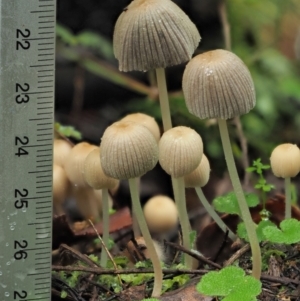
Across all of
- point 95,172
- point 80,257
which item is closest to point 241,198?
point 95,172

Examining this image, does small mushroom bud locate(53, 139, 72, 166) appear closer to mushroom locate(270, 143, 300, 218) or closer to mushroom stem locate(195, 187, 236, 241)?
mushroom stem locate(195, 187, 236, 241)

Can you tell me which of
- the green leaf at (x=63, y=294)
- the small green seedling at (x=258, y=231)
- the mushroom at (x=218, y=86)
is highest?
the mushroom at (x=218, y=86)

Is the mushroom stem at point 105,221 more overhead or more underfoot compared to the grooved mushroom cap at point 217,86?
more underfoot

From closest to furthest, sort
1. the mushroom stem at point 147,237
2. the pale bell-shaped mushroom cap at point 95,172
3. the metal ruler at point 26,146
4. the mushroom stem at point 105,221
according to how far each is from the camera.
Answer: the metal ruler at point 26,146, the mushroom stem at point 147,237, the pale bell-shaped mushroom cap at point 95,172, the mushroom stem at point 105,221

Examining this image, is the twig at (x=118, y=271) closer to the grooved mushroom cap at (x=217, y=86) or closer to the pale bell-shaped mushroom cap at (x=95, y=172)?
the pale bell-shaped mushroom cap at (x=95, y=172)

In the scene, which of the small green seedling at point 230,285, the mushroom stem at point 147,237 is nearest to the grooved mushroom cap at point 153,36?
the mushroom stem at point 147,237

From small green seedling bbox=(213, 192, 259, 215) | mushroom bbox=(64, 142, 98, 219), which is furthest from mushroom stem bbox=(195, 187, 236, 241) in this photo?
mushroom bbox=(64, 142, 98, 219)

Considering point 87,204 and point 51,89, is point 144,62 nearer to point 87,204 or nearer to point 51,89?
point 51,89

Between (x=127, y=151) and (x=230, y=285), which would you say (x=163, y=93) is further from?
(x=230, y=285)
